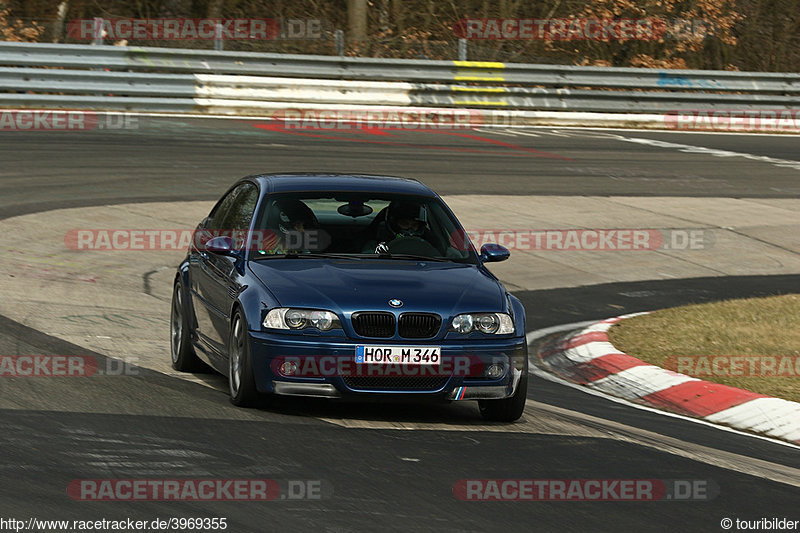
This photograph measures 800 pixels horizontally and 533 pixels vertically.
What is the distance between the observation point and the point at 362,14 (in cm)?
3161

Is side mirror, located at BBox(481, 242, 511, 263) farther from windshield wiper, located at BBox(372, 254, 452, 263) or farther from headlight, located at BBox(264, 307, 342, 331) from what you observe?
headlight, located at BBox(264, 307, 342, 331)

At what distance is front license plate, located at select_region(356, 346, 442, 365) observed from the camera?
7.43m

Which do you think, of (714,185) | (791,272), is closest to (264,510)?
(791,272)

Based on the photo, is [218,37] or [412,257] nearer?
[412,257]

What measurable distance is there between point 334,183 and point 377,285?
145cm

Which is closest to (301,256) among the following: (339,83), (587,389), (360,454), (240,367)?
(240,367)

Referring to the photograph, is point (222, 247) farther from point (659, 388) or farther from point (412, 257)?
point (659, 388)

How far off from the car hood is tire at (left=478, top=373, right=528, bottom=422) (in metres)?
0.50

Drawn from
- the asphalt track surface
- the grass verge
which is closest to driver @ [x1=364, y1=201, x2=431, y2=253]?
the asphalt track surface

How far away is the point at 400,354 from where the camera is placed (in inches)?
293

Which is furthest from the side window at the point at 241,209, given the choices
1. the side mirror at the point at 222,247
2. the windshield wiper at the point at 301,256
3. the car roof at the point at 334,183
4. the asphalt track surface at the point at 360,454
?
the asphalt track surface at the point at 360,454

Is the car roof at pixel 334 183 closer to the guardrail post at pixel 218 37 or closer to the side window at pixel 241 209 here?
the side window at pixel 241 209

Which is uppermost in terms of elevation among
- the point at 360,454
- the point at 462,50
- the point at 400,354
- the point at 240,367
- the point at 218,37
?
the point at 218,37

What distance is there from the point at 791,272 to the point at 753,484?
10279mm
